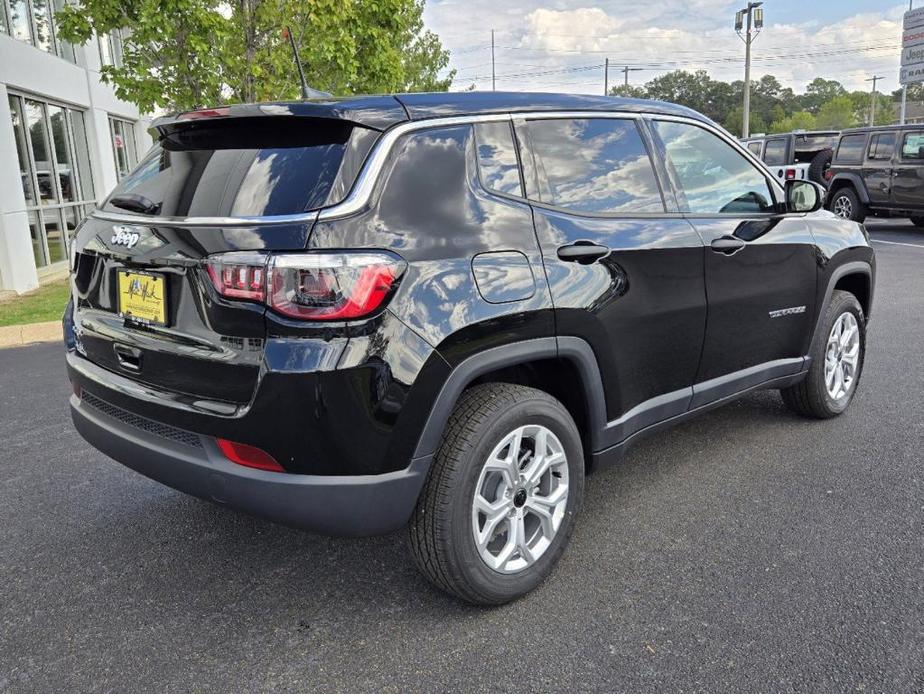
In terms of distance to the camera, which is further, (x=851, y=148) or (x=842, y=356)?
(x=851, y=148)

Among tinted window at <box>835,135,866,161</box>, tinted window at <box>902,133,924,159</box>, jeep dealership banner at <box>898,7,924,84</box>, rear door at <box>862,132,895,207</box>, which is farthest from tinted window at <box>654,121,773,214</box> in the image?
jeep dealership banner at <box>898,7,924,84</box>

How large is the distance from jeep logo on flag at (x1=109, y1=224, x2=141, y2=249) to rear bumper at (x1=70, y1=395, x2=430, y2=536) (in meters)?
0.61

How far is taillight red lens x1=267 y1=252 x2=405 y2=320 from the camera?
219cm

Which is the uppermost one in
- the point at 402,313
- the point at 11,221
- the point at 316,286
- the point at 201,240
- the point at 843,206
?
the point at 201,240

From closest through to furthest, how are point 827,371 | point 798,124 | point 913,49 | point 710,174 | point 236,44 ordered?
1. point 710,174
2. point 827,371
3. point 236,44
4. point 913,49
5. point 798,124

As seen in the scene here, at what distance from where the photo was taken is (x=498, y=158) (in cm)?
270

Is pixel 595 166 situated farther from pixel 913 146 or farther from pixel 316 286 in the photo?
pixel 913 146

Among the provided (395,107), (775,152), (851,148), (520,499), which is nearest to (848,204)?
(851,148)

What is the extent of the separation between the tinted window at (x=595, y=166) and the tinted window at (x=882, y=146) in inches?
534

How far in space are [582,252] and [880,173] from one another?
46.8 feet

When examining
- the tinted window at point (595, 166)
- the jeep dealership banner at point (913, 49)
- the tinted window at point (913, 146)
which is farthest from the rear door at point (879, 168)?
the jeep dealership banner at point (913, 49)

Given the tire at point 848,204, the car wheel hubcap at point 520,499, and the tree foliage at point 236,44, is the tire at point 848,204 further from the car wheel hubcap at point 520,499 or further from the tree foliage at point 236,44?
the car wheel hubcap at point 520,499

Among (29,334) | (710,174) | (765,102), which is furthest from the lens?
(765,102)

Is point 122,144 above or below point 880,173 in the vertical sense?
above
